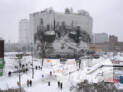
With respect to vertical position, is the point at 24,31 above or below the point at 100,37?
above

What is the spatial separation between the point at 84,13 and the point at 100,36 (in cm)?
12926

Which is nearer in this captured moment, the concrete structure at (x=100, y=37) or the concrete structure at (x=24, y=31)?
the concrete structure at (x=24, y=31)

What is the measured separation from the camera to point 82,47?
184 feet

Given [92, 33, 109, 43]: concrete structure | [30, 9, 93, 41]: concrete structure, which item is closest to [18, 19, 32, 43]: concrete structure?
[30, 9, 93, 41]: concrete structure

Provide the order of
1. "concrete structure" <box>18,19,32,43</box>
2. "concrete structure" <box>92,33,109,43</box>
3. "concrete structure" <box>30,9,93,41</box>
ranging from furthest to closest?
"concrete structure" <box>92,33,109,43</box>
"concrete structure" <box>18,19,32,43</box>
"concrete structure" <box>30,9,93,41</box>

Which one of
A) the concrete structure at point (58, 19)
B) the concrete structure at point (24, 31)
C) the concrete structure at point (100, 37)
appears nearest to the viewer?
the concrete structure at point (58, 19)

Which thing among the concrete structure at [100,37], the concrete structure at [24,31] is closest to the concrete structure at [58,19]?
the concrete structure at [24,31]

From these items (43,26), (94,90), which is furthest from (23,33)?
(94,90)

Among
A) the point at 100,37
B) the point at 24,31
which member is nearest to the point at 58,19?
the point at 24,31

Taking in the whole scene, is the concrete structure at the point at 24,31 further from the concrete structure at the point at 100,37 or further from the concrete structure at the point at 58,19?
the concrete structure at the point at 100,37

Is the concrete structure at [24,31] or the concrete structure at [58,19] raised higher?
the concrete structure at [24,31]

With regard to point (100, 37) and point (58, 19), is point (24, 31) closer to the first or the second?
point (58, 19)

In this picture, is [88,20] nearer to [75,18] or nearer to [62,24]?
[75,18]

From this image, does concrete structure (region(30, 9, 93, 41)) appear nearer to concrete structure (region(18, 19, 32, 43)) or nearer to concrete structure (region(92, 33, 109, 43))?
concrete structure (region(18, 19, 32, 43))
